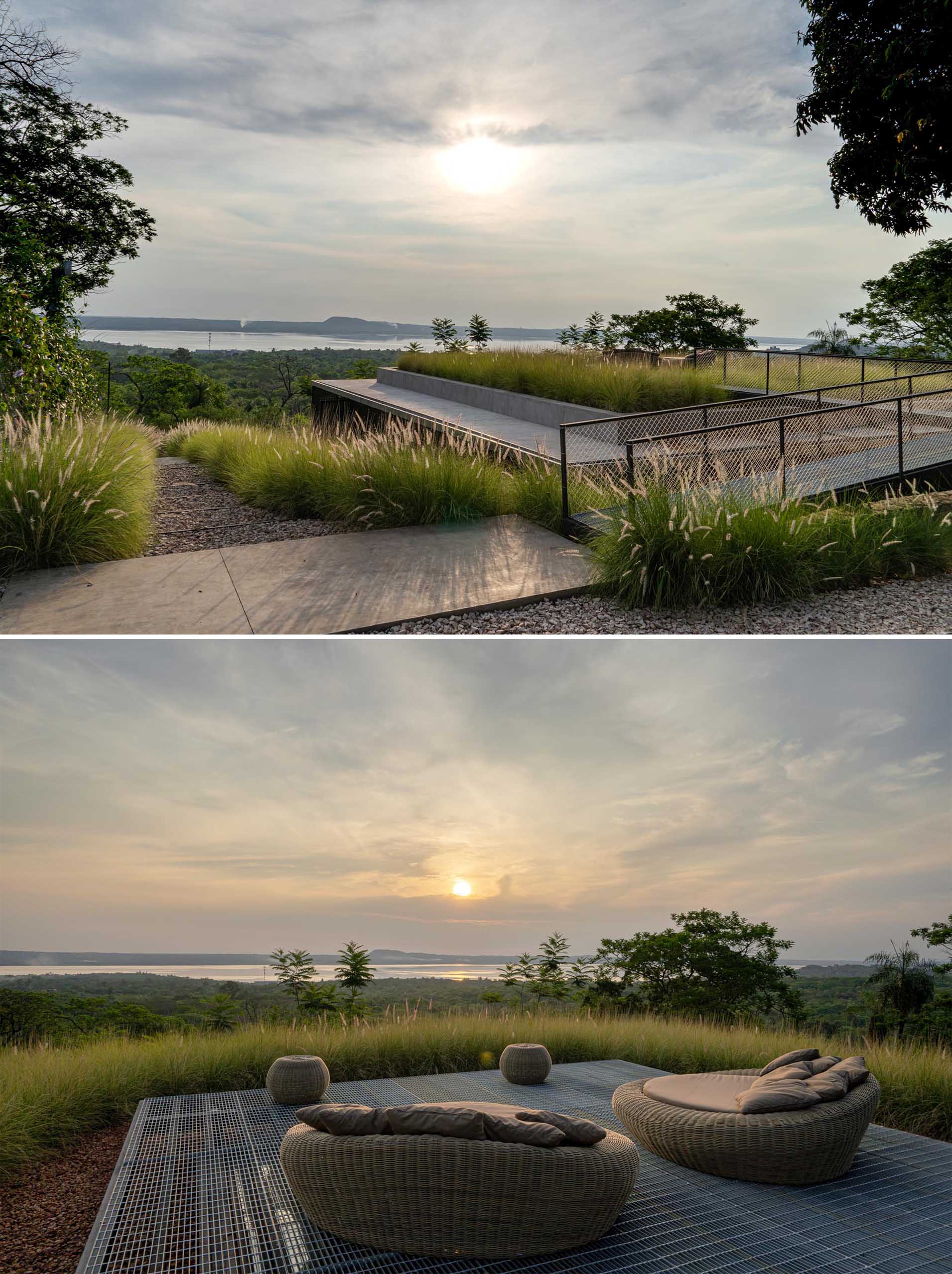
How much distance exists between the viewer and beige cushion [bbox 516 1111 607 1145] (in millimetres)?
2643

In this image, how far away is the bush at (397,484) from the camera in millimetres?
7605

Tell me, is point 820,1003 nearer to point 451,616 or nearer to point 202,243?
point 451,616

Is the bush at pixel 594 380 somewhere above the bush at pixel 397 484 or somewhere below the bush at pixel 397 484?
above

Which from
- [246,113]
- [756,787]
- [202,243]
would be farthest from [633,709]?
[202,243]

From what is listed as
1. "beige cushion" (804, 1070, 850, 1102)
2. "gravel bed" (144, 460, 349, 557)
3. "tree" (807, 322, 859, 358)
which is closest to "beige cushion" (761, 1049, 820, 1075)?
"beige cushion" (804, 1070, 850, 1102)

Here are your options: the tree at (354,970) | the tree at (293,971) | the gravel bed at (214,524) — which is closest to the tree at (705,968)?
the tree at (354,970)

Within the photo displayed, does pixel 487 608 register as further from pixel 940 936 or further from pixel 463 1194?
pixel 940 936

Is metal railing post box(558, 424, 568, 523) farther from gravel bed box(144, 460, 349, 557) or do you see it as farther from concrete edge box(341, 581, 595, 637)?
gravel bed box(144, 460, 349, 557)

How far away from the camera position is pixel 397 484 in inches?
300

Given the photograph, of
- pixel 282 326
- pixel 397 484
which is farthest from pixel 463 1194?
pixel 282 326

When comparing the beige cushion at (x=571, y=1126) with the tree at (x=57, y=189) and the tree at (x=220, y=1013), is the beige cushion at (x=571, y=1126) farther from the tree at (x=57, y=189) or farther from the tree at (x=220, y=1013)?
the tree at (x=57, y=189)

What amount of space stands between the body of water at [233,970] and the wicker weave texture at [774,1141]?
15.0ft

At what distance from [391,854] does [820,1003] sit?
4789 millimetres

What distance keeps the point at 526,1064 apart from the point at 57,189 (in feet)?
83.5
